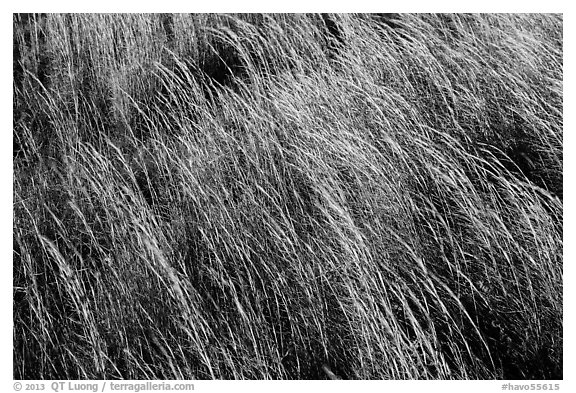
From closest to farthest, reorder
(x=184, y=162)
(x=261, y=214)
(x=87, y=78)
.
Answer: (x=261, y=214)
(x=184, y=162)
(x=87, y=78)

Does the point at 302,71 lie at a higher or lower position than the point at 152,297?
higher

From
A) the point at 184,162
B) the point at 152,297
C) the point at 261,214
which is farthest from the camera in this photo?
the point at 184,162

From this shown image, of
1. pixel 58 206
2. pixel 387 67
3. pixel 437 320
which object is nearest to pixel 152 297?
pixel 58 206

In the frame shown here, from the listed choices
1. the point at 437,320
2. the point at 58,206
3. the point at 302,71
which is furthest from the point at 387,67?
the point at 58,206

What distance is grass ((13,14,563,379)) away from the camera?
1937 mm

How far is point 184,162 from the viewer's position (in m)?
2.23

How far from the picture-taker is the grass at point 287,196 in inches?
76.2

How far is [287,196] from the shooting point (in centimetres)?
212

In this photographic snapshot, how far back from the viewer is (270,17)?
97.4 inches

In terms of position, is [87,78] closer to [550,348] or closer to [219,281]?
[219,281]

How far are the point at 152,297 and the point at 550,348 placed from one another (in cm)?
133

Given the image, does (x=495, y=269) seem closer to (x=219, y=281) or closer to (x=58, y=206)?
(x=219, y=281)

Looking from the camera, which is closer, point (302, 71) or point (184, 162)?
point (184, 162)

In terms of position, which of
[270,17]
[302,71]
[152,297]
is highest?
[270,17]
